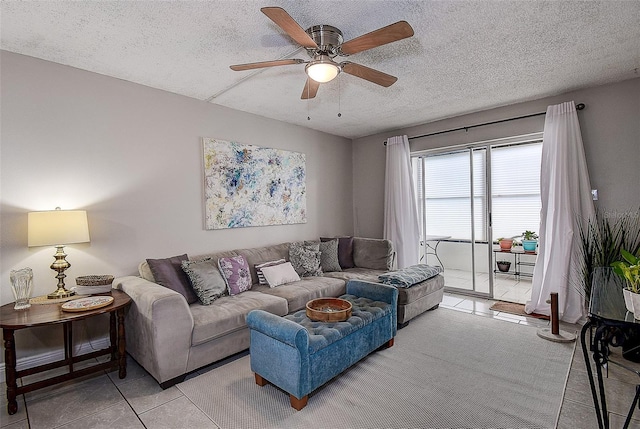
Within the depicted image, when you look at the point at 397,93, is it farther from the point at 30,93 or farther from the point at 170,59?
the point at 30,93

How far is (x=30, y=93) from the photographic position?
2568 millimetres

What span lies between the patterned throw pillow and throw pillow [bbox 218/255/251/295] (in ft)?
2.63

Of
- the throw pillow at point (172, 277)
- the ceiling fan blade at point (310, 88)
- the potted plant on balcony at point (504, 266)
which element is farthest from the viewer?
the potted plant on balcony at point (504, 266)

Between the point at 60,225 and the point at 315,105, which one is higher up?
the point at 315,105

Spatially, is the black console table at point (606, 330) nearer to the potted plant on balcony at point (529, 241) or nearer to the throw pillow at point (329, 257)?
the throw pillow at point (329, 257)

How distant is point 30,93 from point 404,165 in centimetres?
452

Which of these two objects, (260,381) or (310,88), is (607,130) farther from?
(260,381)

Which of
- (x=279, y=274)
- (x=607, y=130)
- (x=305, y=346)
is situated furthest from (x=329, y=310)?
(x=607, y=130)

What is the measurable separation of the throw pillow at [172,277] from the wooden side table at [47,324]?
32 cm

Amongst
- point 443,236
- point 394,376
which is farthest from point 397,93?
point 394,376

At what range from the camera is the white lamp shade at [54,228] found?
2.33 metres

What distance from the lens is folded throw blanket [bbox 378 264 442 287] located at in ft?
11.6

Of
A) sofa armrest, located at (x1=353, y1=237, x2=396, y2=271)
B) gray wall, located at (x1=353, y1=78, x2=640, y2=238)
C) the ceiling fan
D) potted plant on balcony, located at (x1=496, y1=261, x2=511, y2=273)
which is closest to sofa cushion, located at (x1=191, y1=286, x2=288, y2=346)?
sofa armrest, located at (x1=353, y1=237, x2=396, y2=271)

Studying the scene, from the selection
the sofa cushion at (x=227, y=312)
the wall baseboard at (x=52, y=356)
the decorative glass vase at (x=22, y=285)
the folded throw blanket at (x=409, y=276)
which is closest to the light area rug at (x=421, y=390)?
the sofa cushion at (x=227, y=312)
